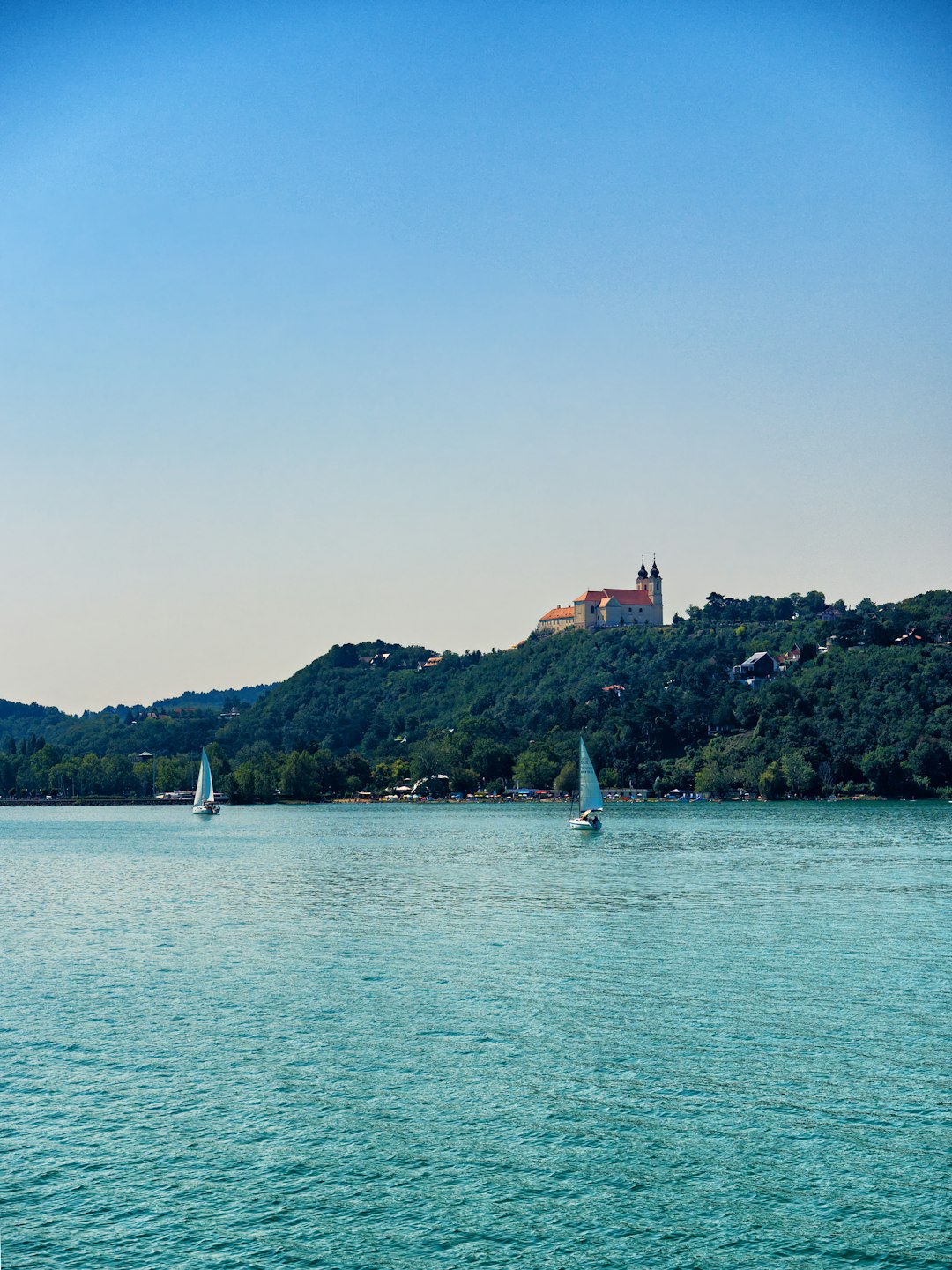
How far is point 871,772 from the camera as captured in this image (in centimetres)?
16725

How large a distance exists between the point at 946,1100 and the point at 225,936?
2741cm

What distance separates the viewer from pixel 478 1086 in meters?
24.5

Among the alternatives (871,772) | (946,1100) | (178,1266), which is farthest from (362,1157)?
(871,772)

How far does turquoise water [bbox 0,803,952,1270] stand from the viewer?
17984 millimetres

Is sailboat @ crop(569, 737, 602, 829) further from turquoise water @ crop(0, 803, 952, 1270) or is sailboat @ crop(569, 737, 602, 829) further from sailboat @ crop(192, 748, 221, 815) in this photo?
sailboat @ crop(192, 748, 221, 815)

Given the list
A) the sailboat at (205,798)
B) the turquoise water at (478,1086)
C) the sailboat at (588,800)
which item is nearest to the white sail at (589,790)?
the sailboat at (588,800)

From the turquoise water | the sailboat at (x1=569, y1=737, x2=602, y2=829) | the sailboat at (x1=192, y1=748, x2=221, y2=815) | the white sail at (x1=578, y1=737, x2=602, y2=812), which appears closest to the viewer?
the turquoise water

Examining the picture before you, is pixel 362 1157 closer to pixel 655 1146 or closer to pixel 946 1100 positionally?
pixel 655 1146

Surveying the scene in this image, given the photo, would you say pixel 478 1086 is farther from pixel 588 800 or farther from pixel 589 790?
pixel 589 790

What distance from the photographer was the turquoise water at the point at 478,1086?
1798 centimetres

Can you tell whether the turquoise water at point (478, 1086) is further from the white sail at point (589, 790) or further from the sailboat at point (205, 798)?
the sailboat at point (205, 798)

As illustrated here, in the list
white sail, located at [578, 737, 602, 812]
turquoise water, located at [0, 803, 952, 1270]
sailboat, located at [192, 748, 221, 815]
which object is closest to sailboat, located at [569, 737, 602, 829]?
white sail, located at [578, 737, 602, 812]

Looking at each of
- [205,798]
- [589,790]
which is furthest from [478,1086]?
[205,798]

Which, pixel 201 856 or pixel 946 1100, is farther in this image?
pixel 201 856
